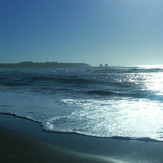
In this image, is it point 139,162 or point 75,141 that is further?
point 75,141

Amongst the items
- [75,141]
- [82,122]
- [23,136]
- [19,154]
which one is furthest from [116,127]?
[19,154]

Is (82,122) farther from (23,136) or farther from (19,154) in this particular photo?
(19,154)

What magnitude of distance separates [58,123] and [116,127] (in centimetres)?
155

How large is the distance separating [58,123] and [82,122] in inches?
25.9

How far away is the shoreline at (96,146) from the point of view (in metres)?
3.37

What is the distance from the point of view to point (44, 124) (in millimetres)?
5391

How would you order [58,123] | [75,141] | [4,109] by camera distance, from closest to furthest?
[75,141], [58,123], [4,109]

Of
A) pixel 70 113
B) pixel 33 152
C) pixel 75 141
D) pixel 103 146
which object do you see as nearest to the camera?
pixel 33 152

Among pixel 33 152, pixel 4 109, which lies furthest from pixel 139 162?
pixel 4 109

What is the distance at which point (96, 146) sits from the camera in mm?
3910

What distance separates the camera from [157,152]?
3572 millimetres

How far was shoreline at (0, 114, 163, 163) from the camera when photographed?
3.37 meters

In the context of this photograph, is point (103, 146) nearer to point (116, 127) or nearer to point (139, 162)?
point (139, 162)

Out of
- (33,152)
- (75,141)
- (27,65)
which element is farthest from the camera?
(27,65)
